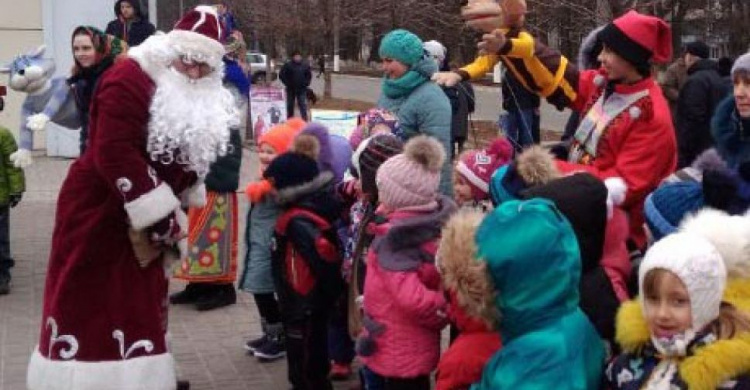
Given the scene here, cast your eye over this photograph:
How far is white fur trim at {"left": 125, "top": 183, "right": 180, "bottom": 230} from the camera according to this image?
4219 millimetres

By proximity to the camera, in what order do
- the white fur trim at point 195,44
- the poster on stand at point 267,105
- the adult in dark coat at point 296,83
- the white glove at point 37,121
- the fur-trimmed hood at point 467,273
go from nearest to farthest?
the fur-trimmed hood at point 467,273
the white fur trim at point 195,44
the white glove at point 37,121
the poster on stand at point 267,105
the adult in dark coat at point 296,83

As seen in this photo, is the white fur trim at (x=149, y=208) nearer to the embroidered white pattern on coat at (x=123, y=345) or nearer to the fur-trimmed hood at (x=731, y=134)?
the embroidered white pattern on coat at (x=123, y=345)

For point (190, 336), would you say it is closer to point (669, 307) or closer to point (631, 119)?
point (631, 119)

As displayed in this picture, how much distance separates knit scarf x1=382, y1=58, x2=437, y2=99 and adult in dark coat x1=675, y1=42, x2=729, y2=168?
296 centimetres

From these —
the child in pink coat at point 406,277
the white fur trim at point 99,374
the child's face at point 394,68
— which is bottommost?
the white fur trim at point 99,374

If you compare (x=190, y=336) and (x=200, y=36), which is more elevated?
(x=200, y=36)

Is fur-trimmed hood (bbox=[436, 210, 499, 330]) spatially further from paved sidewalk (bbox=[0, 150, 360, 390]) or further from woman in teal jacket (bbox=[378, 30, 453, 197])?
woman in teal jacket (bbox=[378, 30, 453, 197])

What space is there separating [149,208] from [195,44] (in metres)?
0.79

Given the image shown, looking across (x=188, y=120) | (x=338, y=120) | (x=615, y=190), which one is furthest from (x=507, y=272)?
(x=338, y=120)

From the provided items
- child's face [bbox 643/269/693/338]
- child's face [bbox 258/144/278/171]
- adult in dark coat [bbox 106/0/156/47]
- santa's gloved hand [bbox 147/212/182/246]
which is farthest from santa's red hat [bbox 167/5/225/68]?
adult in dark coat [bbox 106/0/156/47]

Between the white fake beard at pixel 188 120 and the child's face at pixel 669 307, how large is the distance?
2.19 meters

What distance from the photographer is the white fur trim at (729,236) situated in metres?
3.05

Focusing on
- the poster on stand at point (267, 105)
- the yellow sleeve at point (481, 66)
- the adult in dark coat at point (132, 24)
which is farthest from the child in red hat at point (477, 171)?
the poster on stand at point (267, 105)

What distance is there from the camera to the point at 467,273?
10.2ft
